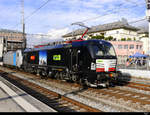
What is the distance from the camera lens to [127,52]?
4259cm

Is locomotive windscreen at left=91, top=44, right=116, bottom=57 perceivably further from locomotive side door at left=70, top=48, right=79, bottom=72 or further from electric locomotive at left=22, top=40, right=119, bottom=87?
locomotive side door at left=70, top=48, right=79, bottom=72

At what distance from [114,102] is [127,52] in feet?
121

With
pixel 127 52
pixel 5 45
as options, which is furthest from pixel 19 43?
pixel 127 52

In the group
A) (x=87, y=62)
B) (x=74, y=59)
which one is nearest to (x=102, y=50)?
(x=87, y=62)

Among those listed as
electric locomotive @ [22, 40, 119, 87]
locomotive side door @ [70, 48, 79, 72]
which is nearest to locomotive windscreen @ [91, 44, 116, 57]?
electric locomotive @ [22, 40, 119, 87]

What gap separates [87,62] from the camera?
34.5 ft

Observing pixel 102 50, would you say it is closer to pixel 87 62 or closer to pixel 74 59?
pixel 87 62

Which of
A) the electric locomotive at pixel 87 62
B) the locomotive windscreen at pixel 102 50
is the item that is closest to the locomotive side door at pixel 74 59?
the electric locomotive at pixel 87 62

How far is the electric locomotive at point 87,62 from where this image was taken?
33.8ft

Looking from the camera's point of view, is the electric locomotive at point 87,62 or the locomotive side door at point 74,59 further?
the locomotive side door at point 74,59

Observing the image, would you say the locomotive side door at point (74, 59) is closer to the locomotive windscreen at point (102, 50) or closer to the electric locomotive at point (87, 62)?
the electric locomotive at point (87, 62)

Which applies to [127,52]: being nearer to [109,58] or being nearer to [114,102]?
[109,58]

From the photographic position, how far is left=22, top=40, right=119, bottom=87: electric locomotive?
1030 cm

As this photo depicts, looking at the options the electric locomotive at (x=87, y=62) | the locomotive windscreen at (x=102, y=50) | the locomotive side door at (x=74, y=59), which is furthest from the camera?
the locomotive side door at (x=74, y=59)
